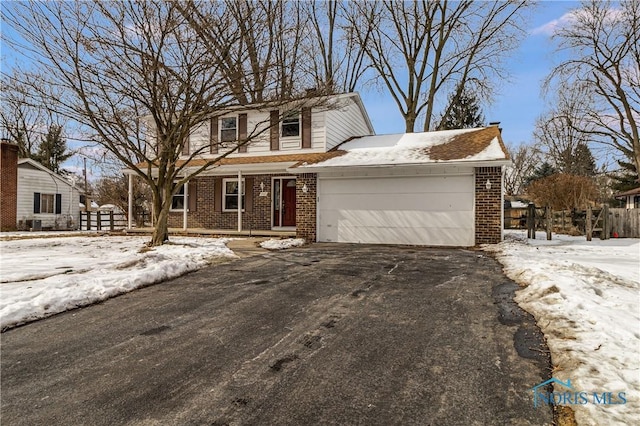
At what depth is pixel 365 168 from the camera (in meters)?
11.7

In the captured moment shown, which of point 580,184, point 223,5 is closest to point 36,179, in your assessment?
point 223,5

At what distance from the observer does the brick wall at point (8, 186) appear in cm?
1825

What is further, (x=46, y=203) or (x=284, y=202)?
(x=46, y=203)

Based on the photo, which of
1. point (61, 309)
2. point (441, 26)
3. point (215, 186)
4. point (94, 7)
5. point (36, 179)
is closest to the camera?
point (61, 309)

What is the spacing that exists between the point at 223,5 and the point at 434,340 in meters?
9.68

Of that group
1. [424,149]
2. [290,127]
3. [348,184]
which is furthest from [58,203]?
[424,149]

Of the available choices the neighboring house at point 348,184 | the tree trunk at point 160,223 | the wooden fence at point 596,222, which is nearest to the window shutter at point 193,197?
the neighboring house at point 348,184

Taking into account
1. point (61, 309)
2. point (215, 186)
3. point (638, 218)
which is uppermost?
point (215, 186)

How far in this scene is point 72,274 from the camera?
606cm

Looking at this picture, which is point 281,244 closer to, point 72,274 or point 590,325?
point 72,274

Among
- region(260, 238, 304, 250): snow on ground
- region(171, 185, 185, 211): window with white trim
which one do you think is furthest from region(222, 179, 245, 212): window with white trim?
region(260, 238, 304, 250): snow on ground

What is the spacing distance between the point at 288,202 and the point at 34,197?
15217mm

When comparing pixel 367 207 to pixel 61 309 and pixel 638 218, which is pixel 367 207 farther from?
pixel 638 218

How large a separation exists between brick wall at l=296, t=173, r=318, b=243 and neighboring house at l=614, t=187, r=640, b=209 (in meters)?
28.3
